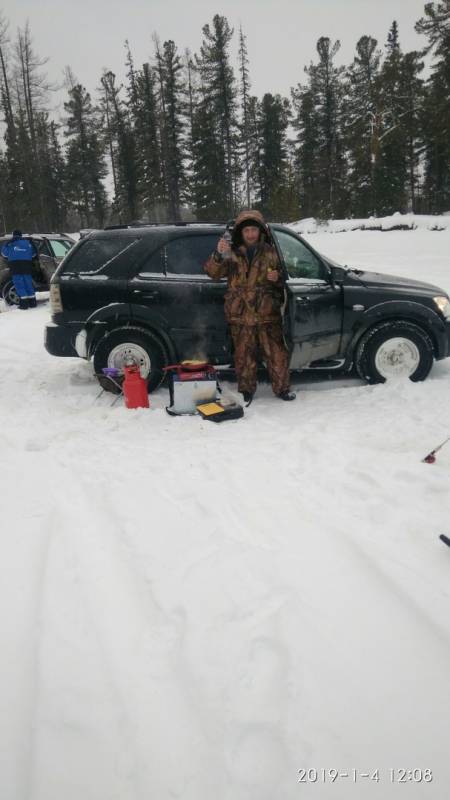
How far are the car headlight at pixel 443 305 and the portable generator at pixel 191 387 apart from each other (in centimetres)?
265

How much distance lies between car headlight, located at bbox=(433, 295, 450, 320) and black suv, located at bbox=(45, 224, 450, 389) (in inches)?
0.5

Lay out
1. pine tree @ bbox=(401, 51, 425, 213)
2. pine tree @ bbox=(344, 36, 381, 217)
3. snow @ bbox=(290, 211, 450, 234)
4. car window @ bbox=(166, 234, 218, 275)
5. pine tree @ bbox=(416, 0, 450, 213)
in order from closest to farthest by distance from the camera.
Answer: car window @ bbox=(166, 234, 218, 275), snow @ bbox=(290, 211, 450, 234), pine tree @ bbox=(416, 0, 450, 213), pine tree @ bbox=(401, 51, 425, 213), pine tree @ bbox=(344, 36, 381, 217)

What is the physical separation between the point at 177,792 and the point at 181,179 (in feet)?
135

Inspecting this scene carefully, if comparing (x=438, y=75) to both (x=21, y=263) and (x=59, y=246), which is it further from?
(x=21, y=263)

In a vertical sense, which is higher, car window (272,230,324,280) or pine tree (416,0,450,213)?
pine tree (416,0,450,213)

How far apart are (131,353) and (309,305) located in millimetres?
2072

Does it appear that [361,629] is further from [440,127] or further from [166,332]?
[440,127]

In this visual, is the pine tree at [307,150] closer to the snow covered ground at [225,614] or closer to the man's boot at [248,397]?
the man's boot at [248,397]

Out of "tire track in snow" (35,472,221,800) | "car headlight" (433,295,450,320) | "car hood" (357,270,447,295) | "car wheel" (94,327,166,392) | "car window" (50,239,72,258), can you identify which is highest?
"car window" (50,239,72,258)

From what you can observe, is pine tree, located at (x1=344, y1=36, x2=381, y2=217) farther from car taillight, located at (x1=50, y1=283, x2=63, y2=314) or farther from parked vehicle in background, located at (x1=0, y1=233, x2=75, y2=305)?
car taillight, located at (x1=50, y1=283, x2=63, y2=314)

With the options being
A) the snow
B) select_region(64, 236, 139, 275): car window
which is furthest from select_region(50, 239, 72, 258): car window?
the snow

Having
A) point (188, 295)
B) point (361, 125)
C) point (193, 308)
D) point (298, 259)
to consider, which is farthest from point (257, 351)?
point (361, 125)

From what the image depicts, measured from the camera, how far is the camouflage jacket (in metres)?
4.74

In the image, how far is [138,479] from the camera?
346 cm
